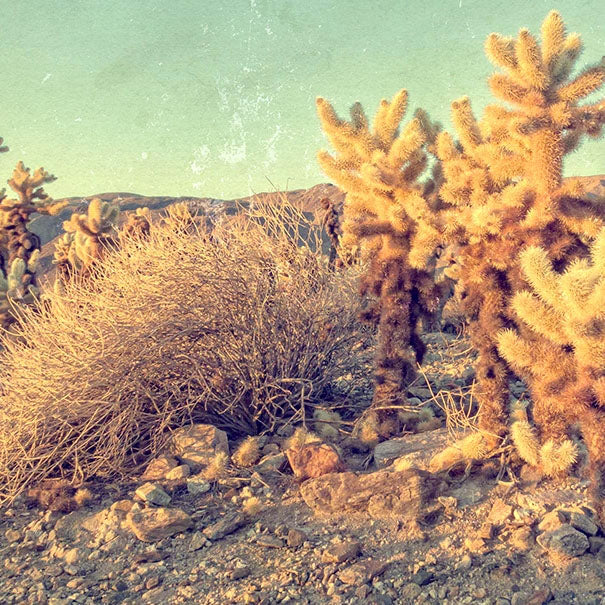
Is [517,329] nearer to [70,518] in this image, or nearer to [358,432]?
[358,432]

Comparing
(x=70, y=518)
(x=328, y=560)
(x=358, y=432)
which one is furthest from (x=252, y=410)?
(x=328, y=560)

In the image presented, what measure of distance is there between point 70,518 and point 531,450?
3.03 metres

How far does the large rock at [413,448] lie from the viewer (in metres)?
4.73

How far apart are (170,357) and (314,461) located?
1.44 meters

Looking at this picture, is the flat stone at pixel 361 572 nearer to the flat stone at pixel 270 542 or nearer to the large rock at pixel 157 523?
the flat stone at pixel 270 542

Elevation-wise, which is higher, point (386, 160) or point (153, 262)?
point (386, 160)

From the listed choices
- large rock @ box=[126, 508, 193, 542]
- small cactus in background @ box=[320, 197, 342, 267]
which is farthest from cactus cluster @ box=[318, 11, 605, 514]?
small cactus in background @ box=[320, 197, 342, 267]

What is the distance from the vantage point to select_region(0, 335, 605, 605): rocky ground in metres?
3.43

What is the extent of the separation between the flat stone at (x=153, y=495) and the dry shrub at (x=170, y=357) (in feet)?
1.52

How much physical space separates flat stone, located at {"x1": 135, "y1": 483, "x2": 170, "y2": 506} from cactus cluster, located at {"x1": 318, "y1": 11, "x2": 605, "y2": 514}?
188 centimetres

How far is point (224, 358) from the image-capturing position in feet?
17.7

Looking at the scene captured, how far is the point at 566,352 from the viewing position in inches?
159

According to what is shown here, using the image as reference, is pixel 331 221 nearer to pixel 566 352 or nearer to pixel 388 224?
pixel 388 224

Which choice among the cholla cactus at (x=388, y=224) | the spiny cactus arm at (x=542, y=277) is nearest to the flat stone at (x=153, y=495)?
the cholla cactus at (x=388, y=224)
